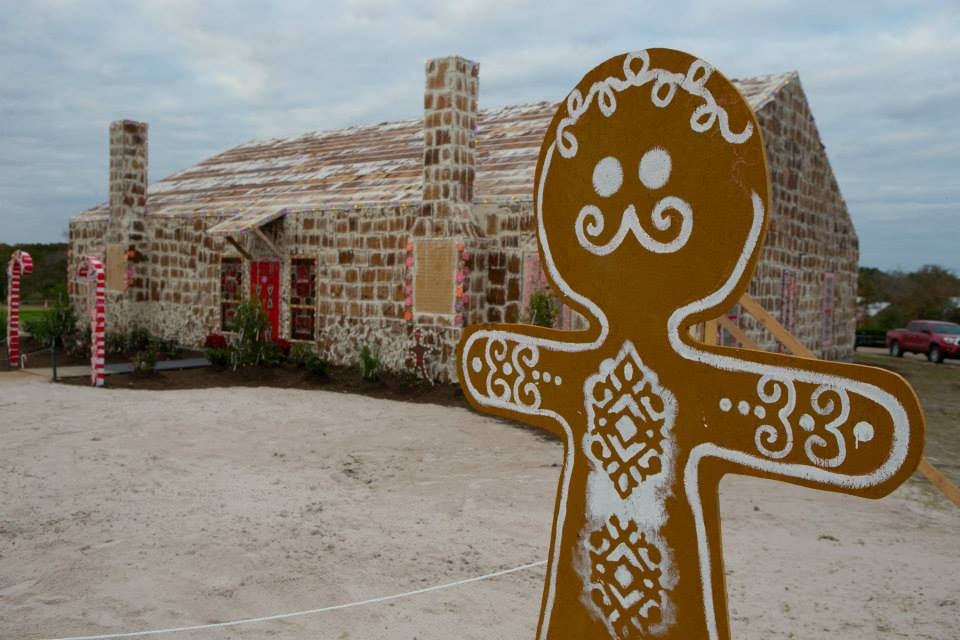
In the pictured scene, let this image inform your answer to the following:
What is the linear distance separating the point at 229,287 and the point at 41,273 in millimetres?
26935

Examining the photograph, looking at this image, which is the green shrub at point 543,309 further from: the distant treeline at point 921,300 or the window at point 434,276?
the distant treeline at point 921,300

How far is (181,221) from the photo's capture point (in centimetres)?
1667

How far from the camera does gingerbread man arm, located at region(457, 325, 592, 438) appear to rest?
2.31m

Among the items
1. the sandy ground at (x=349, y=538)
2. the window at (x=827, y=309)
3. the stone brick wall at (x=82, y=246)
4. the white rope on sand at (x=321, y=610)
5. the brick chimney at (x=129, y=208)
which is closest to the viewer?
the white rope on sand at (x=321, y=610)

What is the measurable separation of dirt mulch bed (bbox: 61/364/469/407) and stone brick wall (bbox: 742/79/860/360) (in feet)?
15.2

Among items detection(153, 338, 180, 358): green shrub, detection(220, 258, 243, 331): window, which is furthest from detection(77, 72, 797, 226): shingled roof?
detection(153, 338, 180, 358): green shrub

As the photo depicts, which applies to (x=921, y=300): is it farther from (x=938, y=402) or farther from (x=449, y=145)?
(x=449, y=145)

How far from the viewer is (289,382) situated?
12625mm

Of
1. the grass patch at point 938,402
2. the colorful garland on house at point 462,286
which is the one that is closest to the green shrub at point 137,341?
the colorful garland on house at point 462,286

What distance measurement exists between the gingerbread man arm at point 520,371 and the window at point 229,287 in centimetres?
1348

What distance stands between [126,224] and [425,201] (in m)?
8.71

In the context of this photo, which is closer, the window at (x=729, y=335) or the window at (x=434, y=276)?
the window at (x=729, y=335)

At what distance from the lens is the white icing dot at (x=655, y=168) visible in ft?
6.48

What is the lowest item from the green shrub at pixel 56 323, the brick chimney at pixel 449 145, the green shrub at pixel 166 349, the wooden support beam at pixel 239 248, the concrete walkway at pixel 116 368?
the concrete walkway at pixel 116 368
